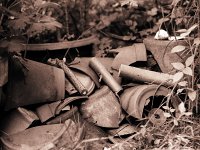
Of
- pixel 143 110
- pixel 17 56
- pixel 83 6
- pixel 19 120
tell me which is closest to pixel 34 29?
pixel 17 56

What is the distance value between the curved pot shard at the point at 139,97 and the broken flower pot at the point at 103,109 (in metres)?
0.09

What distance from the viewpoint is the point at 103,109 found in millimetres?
3055

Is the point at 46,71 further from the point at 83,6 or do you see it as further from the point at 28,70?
the point at 83,6

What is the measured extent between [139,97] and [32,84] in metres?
0.87

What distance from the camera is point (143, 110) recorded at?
3018mm

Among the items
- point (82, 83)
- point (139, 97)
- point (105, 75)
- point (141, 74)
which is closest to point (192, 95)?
point (139, 97)

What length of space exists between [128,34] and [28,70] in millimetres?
1539

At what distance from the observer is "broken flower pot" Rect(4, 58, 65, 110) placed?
2.86 metres

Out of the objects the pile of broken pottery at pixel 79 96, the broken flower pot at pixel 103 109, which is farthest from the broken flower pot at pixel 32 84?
the broken flower pot at pixel 103 109

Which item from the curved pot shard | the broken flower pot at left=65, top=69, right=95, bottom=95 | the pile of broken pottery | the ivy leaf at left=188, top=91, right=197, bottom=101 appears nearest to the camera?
the ivy leaf at left=188, top=91, right=197, bottom=101

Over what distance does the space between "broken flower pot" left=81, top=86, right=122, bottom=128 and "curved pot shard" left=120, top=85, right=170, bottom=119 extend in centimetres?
9

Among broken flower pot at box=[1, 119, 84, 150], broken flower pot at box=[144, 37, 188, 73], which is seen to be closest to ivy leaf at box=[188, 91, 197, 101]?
broken flower pot at box=[144, 37, 188, 73]

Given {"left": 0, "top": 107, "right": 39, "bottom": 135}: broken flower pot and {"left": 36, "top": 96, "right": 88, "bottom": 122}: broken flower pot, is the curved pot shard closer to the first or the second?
{"left": 36, "top": 96, "right": 88, "bottom": 122}: broken flower pot

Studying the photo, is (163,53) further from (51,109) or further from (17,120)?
(17,120)
